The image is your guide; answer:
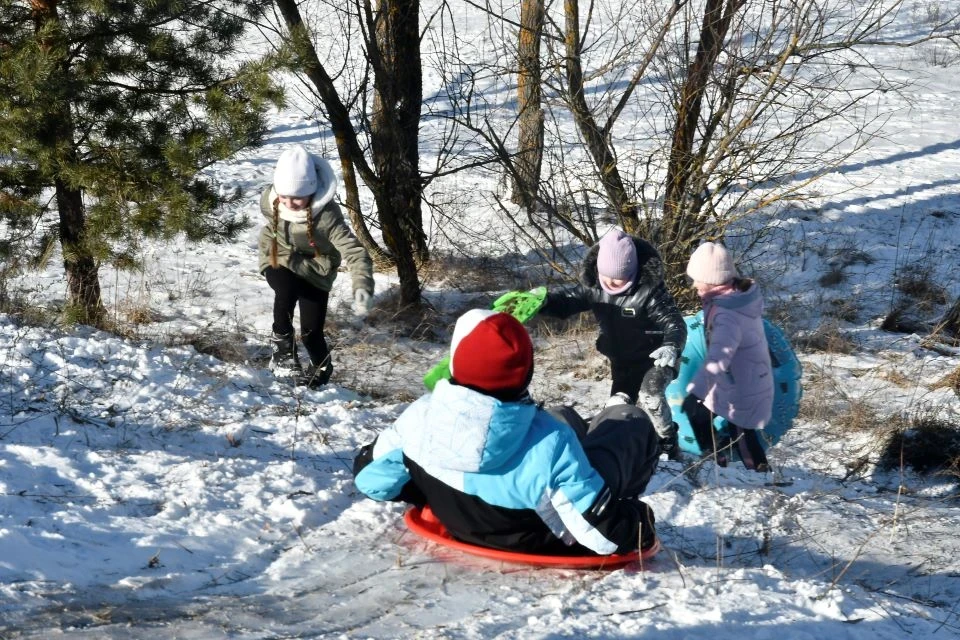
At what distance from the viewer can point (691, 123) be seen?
7.57m

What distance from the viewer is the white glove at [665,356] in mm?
5324

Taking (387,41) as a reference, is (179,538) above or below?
below

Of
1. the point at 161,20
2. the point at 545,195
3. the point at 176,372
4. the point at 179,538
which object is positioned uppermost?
the point at 161,20

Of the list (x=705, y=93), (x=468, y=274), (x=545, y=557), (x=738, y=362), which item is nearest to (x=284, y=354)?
(x=738, y=362)

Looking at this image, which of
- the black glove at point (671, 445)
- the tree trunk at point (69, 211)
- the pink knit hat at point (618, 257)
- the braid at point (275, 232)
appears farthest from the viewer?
the braid at point (275, 232)

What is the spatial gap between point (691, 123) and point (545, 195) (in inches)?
50.3

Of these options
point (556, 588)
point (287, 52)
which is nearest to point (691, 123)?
point (287, 52)

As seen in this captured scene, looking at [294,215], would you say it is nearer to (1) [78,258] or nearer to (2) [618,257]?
(1) [78,258]

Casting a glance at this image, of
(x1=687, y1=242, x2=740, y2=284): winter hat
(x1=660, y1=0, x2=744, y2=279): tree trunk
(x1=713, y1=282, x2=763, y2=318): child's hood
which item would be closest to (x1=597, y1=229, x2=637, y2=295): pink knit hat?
(x1=687, y1=242, x2=740, y2=284): winter hat

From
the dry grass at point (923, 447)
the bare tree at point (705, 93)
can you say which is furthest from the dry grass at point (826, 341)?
the dry grass at point (923, 447)

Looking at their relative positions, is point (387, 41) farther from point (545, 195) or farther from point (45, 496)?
point (45, 496)

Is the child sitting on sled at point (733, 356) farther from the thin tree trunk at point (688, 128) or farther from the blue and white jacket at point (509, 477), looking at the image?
the blue and white jacket at point (509, 477)

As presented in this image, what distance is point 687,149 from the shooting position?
7.61 metres

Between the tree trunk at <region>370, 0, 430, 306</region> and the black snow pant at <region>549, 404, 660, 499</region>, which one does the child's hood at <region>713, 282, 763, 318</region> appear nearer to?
the black snow pant at <region>549, 404, 660, 499</region>
